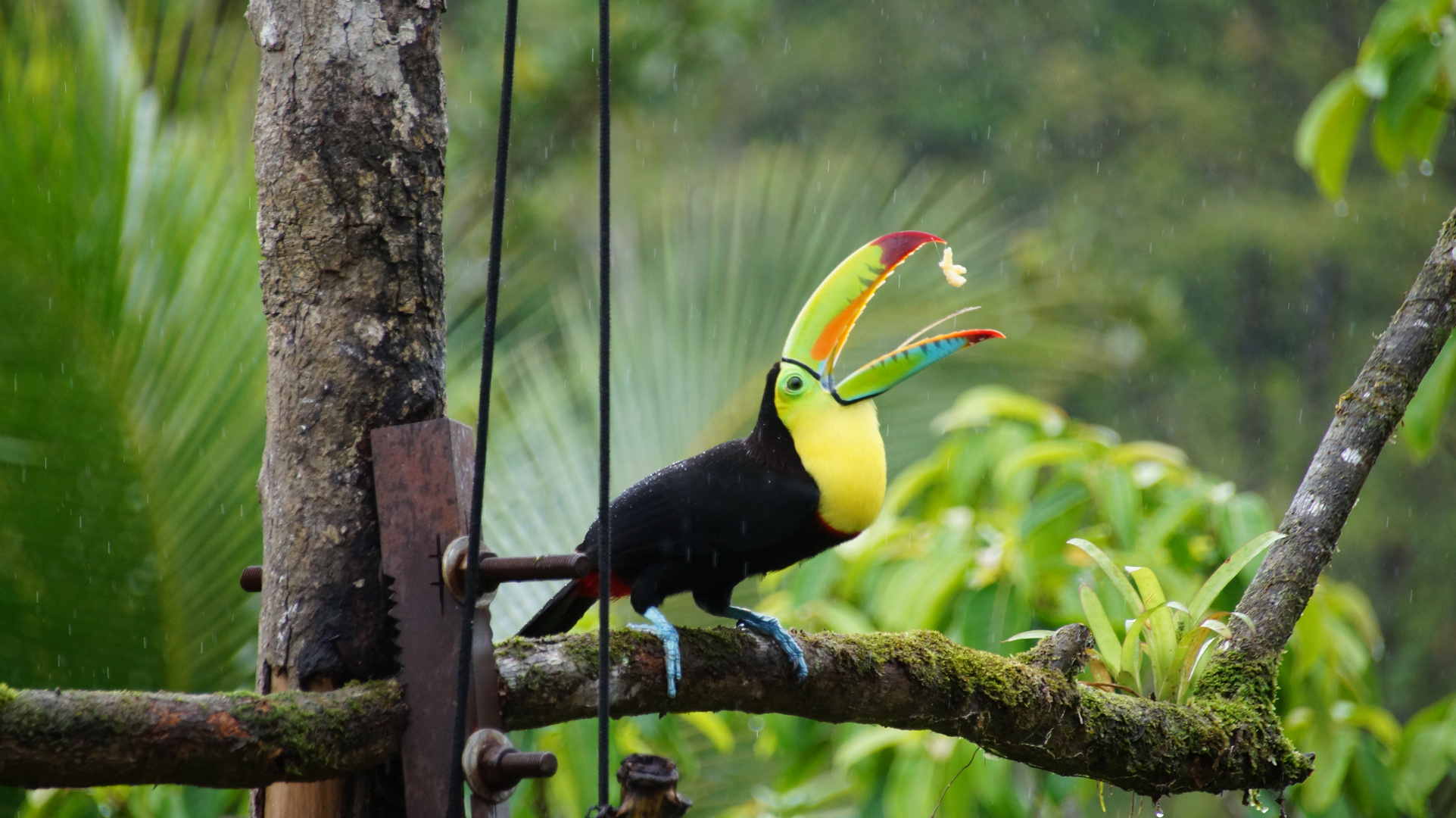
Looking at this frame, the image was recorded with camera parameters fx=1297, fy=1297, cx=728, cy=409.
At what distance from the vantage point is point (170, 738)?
1.33 metres

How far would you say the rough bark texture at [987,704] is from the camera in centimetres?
198

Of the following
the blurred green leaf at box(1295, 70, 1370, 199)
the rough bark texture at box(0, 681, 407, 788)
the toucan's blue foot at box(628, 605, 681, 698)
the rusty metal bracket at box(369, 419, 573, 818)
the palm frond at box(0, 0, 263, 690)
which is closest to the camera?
the rough bark texture at box(0, 681, 407, 788)

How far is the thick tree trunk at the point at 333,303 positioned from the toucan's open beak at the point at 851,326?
2.48 ft

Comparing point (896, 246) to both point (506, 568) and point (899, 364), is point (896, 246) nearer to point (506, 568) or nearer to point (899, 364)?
point (899, 364)

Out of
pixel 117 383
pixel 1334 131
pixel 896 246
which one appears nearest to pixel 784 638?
pixel 896 246

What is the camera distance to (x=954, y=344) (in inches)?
86.6

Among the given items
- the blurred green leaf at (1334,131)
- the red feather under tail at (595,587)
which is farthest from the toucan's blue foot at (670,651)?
the blurred green leaf at (1334,131)

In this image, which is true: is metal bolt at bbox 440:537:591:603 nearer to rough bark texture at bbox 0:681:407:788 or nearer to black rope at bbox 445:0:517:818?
black rope at bbox 445:0:517:818

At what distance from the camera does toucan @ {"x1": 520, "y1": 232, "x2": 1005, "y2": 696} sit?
7.25 ft

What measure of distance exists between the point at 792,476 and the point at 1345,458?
3.50ft

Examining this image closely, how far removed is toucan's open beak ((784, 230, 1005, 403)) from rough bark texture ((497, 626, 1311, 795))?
44 cm

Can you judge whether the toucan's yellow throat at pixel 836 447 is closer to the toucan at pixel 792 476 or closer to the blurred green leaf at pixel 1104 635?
the toucan at pixel 792 476

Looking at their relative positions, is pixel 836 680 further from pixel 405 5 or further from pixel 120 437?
pixel 120 437

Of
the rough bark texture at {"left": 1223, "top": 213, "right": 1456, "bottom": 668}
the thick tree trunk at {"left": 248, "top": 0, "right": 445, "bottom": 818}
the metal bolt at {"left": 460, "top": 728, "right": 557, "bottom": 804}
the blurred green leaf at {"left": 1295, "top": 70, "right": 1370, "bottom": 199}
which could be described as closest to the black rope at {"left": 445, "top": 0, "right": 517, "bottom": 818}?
the metal bolt at {"left": 460, "top": 728, "right": 557, "bottom": 804}
